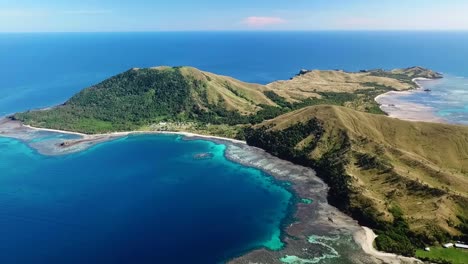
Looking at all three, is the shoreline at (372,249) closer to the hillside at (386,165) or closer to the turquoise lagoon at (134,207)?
the hillside at (386,165)

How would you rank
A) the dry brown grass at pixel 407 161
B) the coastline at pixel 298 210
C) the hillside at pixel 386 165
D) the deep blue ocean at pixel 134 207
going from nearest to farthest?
the coastline at pixel 298 210 < the deep blue ocean at pixel 134 207 < the hillside at pixel 386 165 < the dry brown grass at pixel 407 161

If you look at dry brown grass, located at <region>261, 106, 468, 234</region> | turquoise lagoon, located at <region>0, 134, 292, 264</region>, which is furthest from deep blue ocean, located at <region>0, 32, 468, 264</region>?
dry brown grass, located at <region>261, 106, 468, 234</region>

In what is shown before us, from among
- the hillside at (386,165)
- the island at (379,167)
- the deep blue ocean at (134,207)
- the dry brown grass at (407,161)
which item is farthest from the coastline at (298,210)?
the dry brown grass at (407,161)

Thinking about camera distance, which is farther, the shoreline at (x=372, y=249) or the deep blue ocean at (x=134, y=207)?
the deep blue ocean at (x=134, y=207)

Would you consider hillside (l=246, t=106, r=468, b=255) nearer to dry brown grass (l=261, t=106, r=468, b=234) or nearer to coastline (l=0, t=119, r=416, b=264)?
dry brown grass (l=261, t=106, r=468, b=234)

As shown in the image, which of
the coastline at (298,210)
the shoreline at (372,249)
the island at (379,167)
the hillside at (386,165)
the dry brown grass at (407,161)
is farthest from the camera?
→ the dry brown grass at (407,161)

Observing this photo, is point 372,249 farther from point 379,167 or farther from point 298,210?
point 379,167

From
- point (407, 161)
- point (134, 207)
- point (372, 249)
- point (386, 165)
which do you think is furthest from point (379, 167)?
point (134, 207)

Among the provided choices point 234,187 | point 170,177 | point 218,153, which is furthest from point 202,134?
point 234,187
